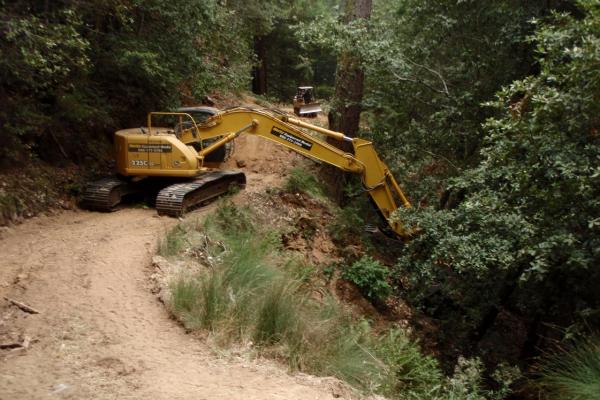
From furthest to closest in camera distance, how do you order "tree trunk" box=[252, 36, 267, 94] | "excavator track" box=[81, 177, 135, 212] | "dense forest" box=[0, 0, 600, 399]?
"tree trunk" box=[252, 36, 267, 94] → "excavator track" box=[81, 177, 135, 212] → "dense forest" box=[0, 0, 600, 399]

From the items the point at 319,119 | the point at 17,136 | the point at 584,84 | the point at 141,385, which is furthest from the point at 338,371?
the point at 319,119

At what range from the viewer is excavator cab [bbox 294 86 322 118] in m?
21.0

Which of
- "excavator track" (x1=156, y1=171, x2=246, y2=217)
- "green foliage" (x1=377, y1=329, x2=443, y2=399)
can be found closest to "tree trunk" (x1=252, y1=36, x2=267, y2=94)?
"excavator track" (x1=156, y1=171, x2=246, y2=217)

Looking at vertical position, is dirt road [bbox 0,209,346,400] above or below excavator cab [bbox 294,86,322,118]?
below

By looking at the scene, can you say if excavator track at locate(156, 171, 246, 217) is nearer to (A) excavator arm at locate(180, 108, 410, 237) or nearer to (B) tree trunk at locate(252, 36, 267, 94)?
(A) excavator arm at locate(180, 108, 410, 237)

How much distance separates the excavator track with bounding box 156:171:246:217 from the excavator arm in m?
0.53

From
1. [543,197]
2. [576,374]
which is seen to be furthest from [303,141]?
[576,374]

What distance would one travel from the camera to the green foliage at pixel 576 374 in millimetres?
5906

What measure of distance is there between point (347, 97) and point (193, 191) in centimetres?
481

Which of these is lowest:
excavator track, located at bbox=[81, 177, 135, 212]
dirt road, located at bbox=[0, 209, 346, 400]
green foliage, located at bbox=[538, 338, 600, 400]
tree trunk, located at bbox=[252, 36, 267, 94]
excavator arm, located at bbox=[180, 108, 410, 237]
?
green foliage, located at bbox=[538, 338, 600, 400]

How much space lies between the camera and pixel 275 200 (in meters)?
12.4

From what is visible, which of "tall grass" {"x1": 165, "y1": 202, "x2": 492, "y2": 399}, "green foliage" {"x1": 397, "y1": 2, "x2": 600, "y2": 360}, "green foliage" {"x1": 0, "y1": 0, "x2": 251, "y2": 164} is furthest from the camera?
"green foliage" {"x1": 0, "y1": 0, "x2": 251, "y2": 164}

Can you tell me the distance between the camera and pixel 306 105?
21.2m

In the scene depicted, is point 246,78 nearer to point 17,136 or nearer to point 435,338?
point 17,136
